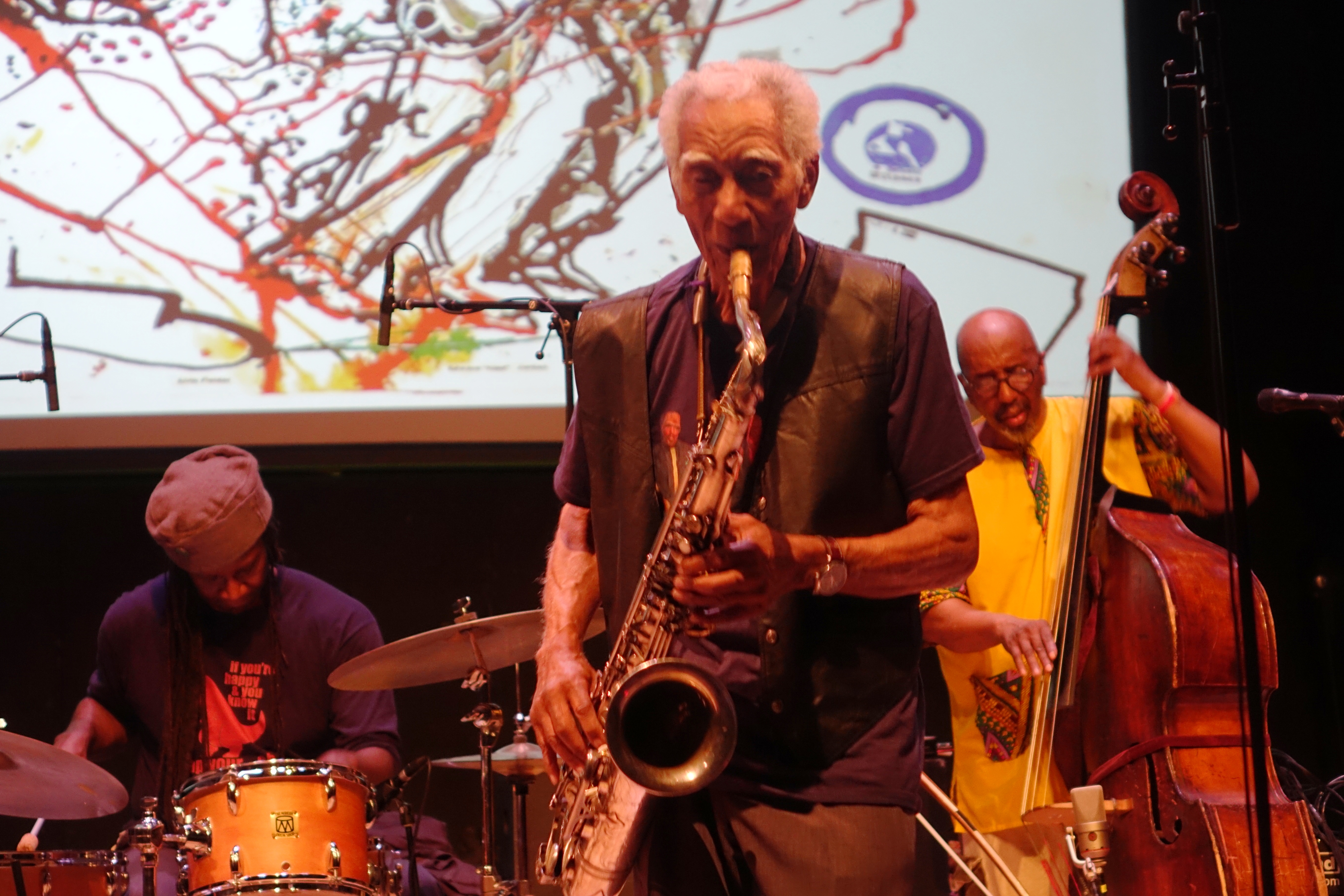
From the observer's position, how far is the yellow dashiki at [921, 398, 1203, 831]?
10.0 feet

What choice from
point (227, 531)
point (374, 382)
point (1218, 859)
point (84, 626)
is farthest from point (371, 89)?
point (1218, 859)

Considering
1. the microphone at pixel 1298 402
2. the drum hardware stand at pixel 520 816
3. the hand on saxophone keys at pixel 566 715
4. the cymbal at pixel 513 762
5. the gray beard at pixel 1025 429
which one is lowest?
the drum hardware stand at pixel 520 816

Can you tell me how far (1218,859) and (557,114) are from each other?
2.96m

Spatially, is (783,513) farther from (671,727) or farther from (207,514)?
(207,514)

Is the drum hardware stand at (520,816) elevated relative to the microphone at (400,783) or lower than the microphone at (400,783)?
lower

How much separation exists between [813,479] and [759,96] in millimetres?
535

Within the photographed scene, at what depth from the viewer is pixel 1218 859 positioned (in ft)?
7.93

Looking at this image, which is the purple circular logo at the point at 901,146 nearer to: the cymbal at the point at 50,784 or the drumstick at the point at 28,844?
the cymbal at the point at 50,784

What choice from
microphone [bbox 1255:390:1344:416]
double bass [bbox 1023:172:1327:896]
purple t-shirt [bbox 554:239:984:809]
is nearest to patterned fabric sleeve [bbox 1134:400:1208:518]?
double bass [bbox 1023:172:1327:896]

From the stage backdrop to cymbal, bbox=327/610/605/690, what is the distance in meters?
0.98

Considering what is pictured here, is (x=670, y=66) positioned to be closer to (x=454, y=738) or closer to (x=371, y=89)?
(x=371, y=89)

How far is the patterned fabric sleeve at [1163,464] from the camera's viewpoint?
3.14m

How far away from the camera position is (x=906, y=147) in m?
4.21

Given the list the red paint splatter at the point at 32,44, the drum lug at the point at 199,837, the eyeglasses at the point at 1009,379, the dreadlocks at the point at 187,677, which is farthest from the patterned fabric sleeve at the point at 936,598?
the red paint splatter at the point at 32,44
